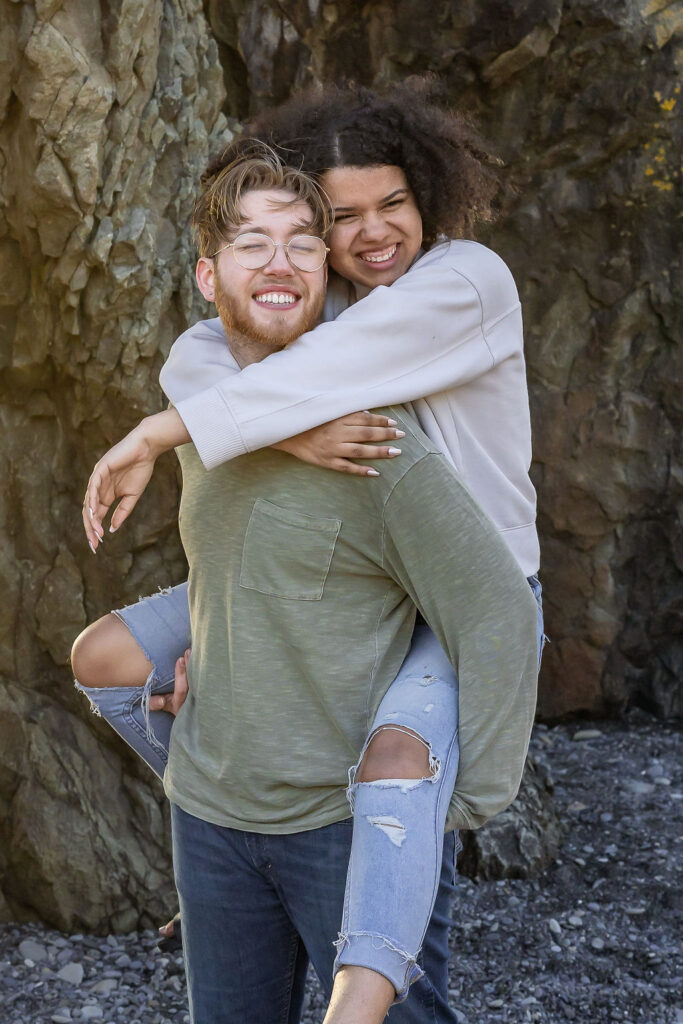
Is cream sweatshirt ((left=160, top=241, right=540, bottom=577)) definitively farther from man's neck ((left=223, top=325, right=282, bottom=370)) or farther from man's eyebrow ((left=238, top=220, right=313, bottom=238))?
man's eyebrow ((left=238, top=220, right=313, bottom=238))

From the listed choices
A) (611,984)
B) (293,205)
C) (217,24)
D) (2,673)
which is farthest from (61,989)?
(217,24)

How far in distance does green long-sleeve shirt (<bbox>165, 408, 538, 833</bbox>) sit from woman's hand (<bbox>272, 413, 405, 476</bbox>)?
0.08 ft

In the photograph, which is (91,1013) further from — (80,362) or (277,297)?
(277,297)

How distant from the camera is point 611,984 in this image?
3.59m

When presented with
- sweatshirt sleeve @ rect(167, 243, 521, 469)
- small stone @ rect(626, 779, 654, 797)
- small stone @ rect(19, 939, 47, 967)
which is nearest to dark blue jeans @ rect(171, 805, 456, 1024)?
sweatshirt sleeve @ rect(167, 243, 521, 469)

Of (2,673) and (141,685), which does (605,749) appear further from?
(141,685)

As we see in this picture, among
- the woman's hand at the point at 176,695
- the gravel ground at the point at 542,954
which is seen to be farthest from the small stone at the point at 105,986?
the woman's hand at the point at 176,695

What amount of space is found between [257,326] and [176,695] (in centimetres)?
75

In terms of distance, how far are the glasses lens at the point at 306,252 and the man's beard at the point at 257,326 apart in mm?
68

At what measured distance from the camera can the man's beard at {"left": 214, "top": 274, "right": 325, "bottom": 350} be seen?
2023 mm

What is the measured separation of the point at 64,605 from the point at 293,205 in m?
2.14

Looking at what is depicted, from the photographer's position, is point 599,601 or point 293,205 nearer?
point 293,205

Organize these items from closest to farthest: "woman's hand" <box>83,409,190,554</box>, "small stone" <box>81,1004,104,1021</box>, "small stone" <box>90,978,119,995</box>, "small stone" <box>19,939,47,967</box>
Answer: "woman's hand" <box>83,409,190,554</box>, "small stone" <box>81,1004,104,1021</box>, "small stone" <box>90,978,119,995</box>, "small stone" <box>19,939,47,967</box>

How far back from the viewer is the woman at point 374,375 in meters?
1.88
